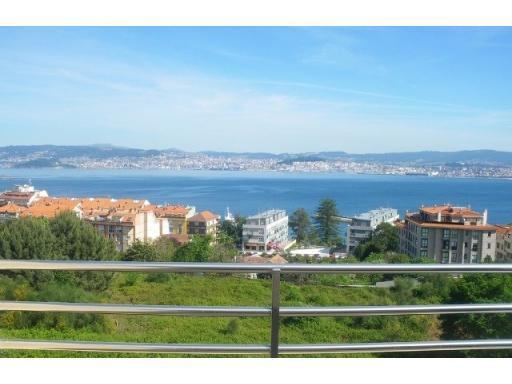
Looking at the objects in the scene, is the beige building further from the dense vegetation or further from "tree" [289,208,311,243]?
the dense vegetation

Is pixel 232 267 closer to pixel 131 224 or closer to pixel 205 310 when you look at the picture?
pixel 205 310

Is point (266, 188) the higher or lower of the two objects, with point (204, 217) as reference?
higher

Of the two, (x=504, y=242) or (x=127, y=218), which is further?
(x=127, y=218)

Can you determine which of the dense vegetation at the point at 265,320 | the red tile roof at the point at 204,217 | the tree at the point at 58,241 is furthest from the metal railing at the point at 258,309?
the red tile roof at the point at 204,217

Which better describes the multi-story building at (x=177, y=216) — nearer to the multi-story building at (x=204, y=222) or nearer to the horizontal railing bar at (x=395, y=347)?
the multi-story building at (x=204, y=222)

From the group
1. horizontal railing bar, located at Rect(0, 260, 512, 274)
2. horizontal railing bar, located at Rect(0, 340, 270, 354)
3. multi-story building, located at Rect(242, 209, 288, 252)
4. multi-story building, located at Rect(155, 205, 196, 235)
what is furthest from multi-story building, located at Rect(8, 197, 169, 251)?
horizontal railing bar, located at Rect(0, 260, 512, 274)

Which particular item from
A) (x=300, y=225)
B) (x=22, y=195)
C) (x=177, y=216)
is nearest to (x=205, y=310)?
(x=300, y=225)
